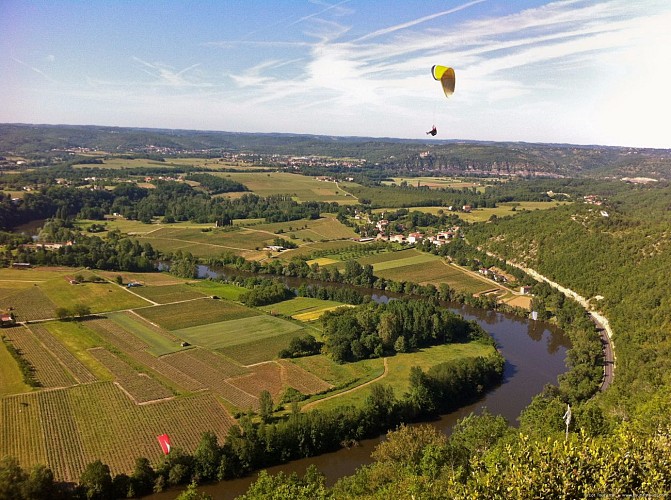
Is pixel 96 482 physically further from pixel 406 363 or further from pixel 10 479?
pixel 406 363

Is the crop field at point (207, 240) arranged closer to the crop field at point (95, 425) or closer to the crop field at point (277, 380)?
the crop field at point (277, 380)

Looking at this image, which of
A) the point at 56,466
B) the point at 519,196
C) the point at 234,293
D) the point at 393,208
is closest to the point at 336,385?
the point at 56,466

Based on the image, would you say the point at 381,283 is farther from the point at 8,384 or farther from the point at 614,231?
the point at 8,384

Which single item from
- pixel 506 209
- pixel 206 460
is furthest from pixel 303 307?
pixel 506 209

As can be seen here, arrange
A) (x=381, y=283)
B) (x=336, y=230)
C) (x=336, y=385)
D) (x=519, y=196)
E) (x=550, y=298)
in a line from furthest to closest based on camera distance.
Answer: (x=519, y=196) < (x=336, y=230) < (x=381, y=283) < (x=550, y=298) < (x=336, y=385)

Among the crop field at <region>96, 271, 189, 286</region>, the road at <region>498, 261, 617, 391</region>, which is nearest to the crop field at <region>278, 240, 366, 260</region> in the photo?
the crop field at <region>96, 271, 189, 286</region>

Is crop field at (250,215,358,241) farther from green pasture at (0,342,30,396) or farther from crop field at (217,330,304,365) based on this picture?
green pasture at (0,342,30,396)

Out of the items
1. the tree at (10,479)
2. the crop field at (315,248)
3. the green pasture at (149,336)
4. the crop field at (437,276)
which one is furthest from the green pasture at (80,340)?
the crop field at (437,276)
